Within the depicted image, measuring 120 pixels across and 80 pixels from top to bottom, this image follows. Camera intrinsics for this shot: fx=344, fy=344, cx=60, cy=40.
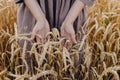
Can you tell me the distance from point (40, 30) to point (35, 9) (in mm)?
86

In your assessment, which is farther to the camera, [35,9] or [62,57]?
[62,57]

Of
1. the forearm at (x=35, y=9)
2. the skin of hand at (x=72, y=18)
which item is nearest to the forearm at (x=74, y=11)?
the skin of hand at (x=72, y=18)

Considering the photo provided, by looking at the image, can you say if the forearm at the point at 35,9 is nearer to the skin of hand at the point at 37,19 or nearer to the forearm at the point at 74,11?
the skin of hand at the point at 37,19

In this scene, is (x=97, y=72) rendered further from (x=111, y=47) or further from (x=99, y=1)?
(x=99, y=1)

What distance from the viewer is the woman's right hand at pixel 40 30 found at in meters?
1.37

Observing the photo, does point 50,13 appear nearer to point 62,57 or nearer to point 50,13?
point 50,13

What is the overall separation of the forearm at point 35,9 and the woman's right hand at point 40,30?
2 cm

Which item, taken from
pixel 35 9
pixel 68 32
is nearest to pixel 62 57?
pixel 68 32

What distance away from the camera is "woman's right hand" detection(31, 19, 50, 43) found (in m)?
1.37

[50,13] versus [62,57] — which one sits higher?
[50,13]

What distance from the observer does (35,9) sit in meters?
1.37

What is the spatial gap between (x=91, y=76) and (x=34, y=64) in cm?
28

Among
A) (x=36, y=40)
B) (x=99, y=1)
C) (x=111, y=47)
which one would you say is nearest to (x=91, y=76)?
(x=111, y=47)

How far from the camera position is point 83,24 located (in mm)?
1541
